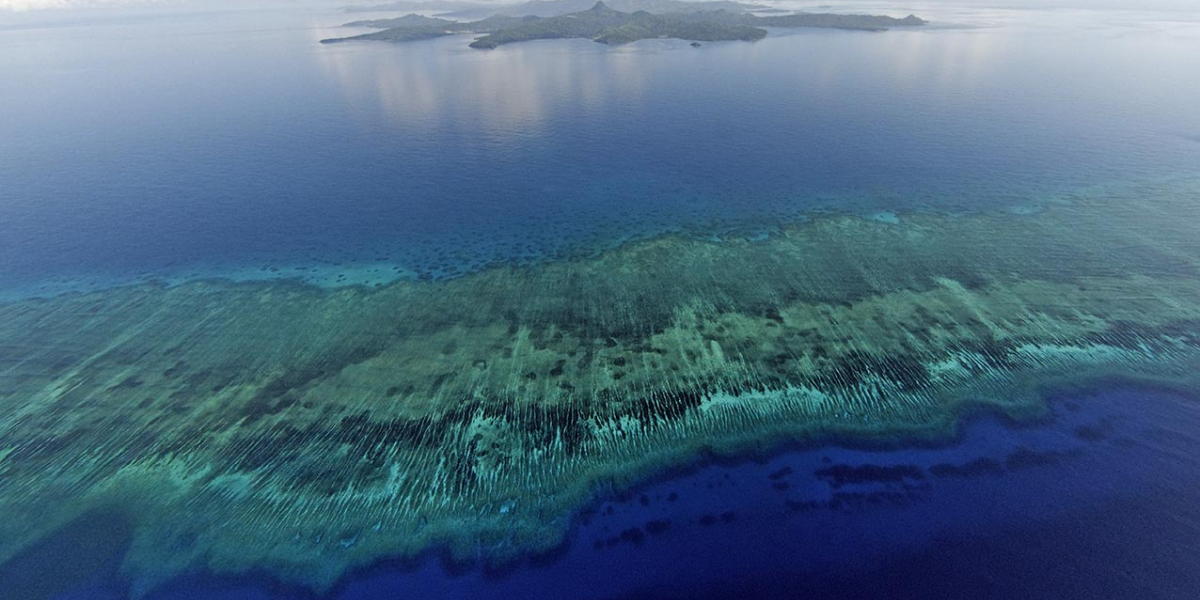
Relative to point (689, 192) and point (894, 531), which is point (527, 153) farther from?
point (894, 531)

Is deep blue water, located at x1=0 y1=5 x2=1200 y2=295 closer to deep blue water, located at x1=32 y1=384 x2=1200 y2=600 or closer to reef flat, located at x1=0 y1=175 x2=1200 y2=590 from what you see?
reef flat, located at x1=0 y1=175 x2=1200 y2=590

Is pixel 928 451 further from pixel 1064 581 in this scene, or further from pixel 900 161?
pixel 900 161

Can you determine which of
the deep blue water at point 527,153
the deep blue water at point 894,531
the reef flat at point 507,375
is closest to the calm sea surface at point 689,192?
the deep blue water at point 894,531

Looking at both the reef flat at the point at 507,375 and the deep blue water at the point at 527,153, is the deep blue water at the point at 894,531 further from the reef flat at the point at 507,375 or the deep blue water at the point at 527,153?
the deep blue water at the point at 527,153

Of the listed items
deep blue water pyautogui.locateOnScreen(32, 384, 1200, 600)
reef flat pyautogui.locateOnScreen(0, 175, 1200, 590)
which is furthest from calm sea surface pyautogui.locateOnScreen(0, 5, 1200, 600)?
reef flat pyautogui.locateOnScreen(0, 175, 1200, 590)

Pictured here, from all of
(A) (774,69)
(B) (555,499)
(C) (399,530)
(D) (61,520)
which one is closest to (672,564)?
(B) (555,499)

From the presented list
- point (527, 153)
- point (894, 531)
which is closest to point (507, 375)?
point (894, 531)
